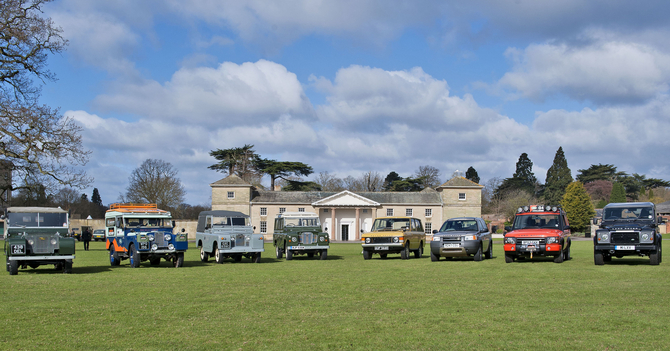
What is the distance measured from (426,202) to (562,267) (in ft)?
170

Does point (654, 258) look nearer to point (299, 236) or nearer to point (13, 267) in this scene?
point (299, 236)

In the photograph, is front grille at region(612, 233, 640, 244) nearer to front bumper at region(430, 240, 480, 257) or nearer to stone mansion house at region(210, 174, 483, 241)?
front bumper at region(430, 240, 480, 257)

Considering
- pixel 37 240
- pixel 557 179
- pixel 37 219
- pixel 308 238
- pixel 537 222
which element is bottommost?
pixel 308 238

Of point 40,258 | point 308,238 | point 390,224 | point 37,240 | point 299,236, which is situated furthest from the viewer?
point 390,224

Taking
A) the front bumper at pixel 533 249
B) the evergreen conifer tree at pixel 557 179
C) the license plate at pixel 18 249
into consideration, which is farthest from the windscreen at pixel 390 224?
the evergreen conifer tree at pixel 557 179

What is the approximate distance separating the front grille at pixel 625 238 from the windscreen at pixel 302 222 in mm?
11618

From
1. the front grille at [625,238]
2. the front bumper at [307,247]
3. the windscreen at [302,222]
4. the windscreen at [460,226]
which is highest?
the windscreen at [302,222]

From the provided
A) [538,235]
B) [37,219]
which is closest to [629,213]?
[538,235]

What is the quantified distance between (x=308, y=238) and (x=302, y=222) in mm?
1199

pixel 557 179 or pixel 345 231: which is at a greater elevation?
pixel 557 179

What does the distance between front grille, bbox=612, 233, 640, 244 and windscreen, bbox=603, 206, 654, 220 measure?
1.53 m

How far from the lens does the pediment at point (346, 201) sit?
2640 inches

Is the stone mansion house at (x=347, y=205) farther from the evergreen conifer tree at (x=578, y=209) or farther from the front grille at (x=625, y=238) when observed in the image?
the front grille at (x=625, y=238)

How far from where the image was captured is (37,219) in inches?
651
